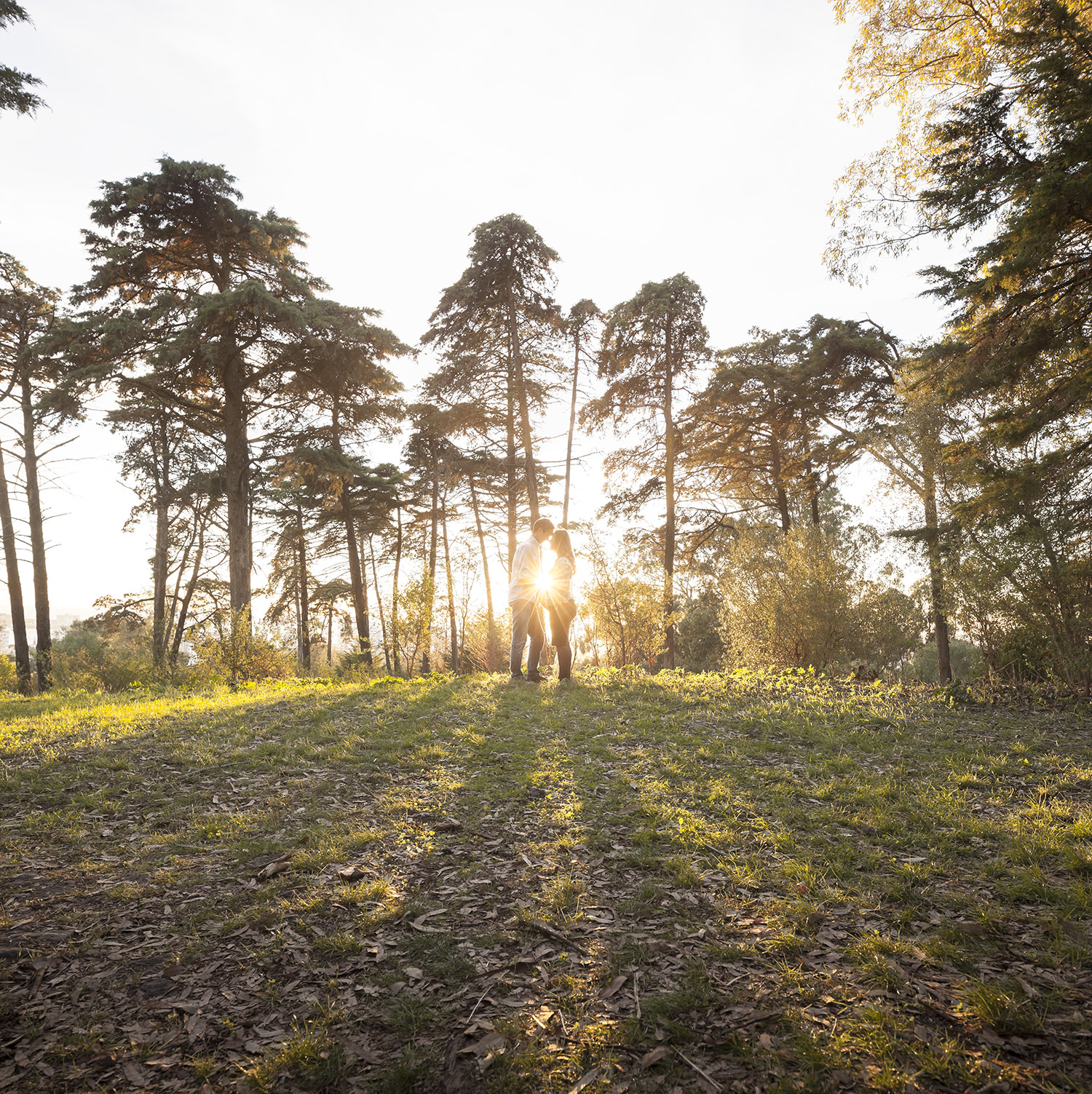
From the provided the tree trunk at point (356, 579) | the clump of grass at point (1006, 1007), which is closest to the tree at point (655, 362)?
the tree trunk at point (356, 579)

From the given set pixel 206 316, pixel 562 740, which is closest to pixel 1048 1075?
pixel 562 740

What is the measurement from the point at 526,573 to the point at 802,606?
5.92m

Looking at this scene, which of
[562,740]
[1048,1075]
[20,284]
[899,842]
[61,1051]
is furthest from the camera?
[20,284]

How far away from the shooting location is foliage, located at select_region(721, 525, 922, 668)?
11336mm

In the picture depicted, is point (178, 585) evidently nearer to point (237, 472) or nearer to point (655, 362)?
point (237, 472)

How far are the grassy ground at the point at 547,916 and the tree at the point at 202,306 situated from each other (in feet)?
32.9

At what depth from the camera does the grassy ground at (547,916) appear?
200 cm

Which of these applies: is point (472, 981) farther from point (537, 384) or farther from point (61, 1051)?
point (537, 384)

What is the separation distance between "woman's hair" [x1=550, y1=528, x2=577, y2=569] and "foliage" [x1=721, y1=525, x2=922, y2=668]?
17.6 ft

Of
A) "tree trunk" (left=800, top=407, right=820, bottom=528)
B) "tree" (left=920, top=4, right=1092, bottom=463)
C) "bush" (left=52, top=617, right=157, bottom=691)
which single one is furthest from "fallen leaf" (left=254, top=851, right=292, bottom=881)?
"tree trunk" (left=800, top=407, right=820, bottom=528)

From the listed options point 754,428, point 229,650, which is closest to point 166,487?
point 229,650

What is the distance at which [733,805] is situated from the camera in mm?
4234

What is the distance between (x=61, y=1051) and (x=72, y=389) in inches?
620

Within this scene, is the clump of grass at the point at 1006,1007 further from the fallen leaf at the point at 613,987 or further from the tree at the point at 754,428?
the tree at the point at 754,428
